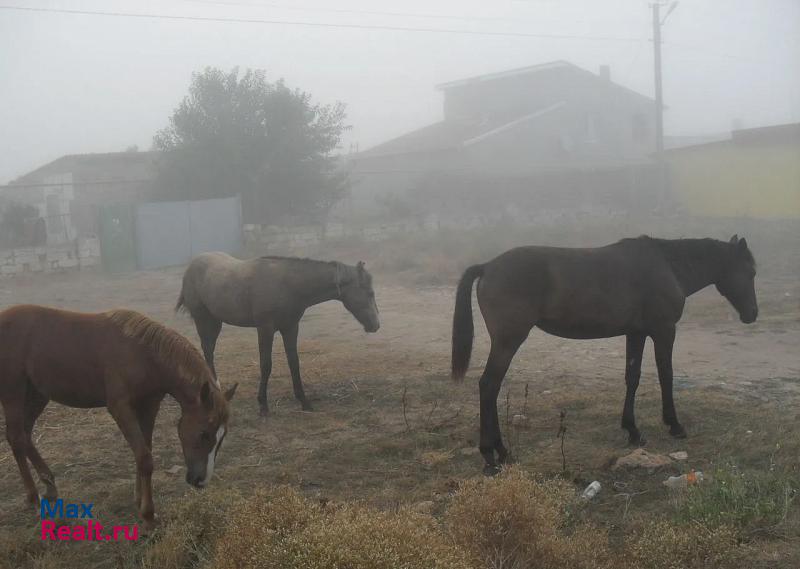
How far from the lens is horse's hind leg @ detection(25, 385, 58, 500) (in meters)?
4.75

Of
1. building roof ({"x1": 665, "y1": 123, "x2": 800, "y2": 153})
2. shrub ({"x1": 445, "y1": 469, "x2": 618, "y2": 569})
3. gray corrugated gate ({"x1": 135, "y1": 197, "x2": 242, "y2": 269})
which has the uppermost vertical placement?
building roof ({"x1": 665, "y1": 123, "x2": 800, "y2": 153})

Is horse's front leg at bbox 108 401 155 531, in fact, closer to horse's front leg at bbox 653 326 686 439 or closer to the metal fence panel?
horse's front leg at bbox 653 326 686 439

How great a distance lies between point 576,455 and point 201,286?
451cm

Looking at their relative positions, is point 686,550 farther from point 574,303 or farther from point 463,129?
point 463,129

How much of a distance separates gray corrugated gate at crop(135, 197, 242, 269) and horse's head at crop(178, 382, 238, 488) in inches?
669

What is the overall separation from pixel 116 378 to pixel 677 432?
4.34m

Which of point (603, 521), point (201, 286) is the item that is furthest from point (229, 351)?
point (603, 521)

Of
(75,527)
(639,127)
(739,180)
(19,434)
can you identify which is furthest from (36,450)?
(639,127)

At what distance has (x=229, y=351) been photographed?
9883 mm

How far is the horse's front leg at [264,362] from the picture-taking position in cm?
699

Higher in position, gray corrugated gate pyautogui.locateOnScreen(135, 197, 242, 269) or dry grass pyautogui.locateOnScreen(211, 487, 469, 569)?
gray corrugated gate pyautogui.locateOnScreen(135, 197, 242, 269)

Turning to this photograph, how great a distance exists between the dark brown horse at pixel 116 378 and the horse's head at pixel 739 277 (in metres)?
4.59

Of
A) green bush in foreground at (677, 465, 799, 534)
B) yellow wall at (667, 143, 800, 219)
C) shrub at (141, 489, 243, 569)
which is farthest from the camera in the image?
yellow wall at (667, 143, 800, 219)

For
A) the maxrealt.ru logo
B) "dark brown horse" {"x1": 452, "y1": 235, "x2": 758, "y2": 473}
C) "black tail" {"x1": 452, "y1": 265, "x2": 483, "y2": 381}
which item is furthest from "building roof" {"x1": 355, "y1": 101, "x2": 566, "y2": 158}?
the maxrealt.ru logo
